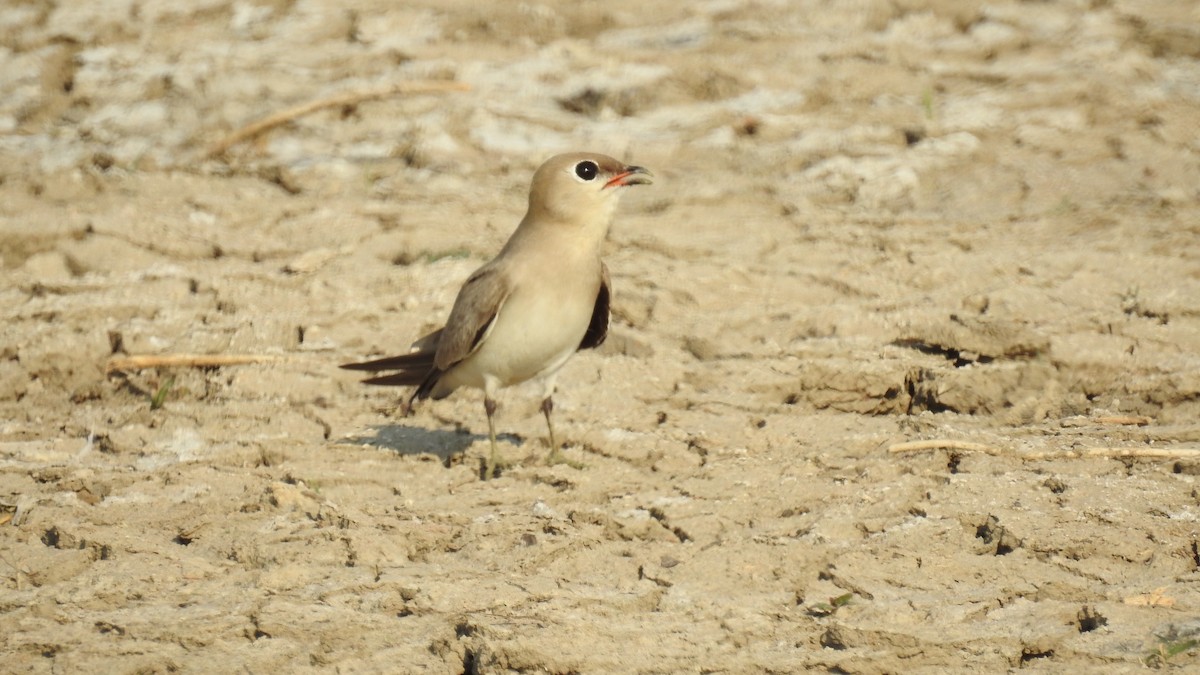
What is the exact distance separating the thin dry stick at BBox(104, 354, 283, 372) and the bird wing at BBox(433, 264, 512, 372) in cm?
96

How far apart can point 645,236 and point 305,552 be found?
312cm

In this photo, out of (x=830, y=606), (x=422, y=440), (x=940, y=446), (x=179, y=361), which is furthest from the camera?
(x=179, y=361)

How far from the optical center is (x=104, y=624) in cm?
393

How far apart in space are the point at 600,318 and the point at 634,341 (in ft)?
1.77

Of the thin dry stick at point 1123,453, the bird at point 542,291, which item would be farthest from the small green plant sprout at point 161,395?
the thin dry stick at point 1123,453

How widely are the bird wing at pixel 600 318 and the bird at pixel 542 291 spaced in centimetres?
3

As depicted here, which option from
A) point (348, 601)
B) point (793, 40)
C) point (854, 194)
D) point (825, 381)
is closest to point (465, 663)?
point (348, 601)

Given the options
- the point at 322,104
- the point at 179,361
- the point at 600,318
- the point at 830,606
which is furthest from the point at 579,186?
the point at 322,104

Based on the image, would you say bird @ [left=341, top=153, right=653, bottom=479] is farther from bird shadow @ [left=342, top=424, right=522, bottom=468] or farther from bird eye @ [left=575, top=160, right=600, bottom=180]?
bird shadow @ [left=342, top=424, right=522, bottom=468]

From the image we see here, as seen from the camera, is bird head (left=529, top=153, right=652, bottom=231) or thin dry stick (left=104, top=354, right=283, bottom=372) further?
thin dry stick (left=104, top=354, right=283, bottom=372)

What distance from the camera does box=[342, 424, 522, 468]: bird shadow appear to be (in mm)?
5422

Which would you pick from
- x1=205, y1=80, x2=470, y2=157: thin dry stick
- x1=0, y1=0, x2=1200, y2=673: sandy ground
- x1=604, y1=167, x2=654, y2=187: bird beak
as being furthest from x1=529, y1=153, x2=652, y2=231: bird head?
x1=205, y1=80, x2=470, y2=157: thin dry stick

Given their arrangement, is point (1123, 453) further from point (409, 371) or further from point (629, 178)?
point (409, 371)

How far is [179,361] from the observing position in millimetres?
5914
